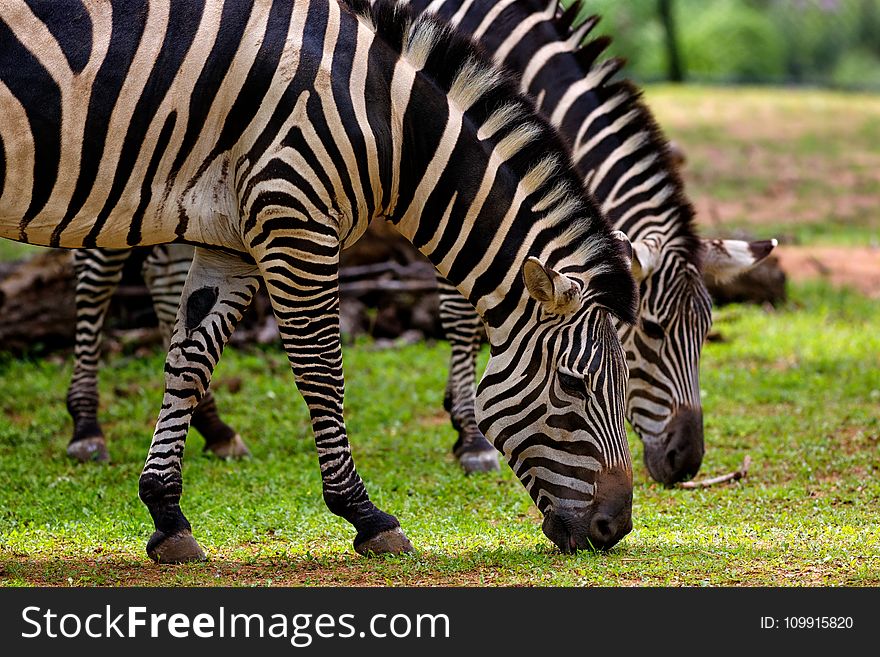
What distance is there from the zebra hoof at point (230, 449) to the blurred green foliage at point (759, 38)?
108 ft

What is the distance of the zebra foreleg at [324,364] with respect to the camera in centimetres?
559

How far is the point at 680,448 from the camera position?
23.9 ft

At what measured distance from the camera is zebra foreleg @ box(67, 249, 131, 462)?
8570mm

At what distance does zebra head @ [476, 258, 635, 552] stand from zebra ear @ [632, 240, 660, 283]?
62.4 inches

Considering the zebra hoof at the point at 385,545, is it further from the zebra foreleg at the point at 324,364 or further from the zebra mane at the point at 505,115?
the zebra mane at the point at 505,115

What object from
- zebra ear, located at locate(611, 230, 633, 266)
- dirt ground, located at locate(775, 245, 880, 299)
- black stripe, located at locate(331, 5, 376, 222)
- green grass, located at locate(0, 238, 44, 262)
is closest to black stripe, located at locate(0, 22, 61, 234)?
black stripe, located at locate(331, 5, 376, 222)

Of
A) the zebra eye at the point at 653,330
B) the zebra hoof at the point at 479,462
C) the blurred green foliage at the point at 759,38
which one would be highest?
the blurred green foliage at the point at 759,38

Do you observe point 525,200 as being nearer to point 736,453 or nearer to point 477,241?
point 477,241

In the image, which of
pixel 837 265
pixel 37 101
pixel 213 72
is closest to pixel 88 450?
pixel 37 101

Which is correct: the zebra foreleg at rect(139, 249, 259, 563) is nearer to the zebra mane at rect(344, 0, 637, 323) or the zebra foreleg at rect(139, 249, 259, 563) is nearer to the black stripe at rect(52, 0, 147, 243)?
the black stripe at rect(52, 0, 147, 243)

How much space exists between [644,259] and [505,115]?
1.81 meters

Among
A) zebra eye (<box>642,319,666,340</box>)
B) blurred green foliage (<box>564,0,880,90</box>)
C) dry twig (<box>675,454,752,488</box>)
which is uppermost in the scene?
blurred green foliage (<box>564,0,880,90</box>)

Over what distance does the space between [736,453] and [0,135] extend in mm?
5540

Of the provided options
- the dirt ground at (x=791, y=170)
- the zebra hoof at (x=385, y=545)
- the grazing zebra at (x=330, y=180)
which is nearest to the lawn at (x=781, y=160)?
the dirt ground at (x=791, y=170)
